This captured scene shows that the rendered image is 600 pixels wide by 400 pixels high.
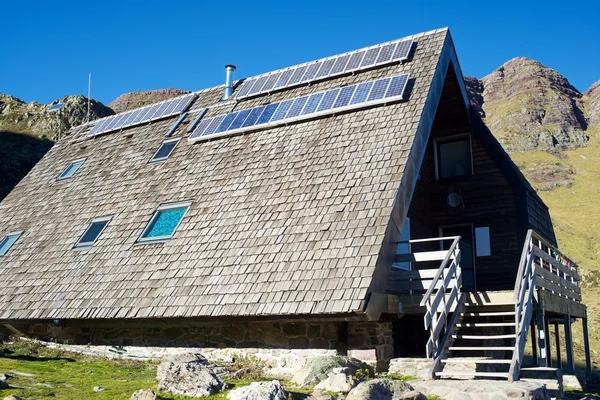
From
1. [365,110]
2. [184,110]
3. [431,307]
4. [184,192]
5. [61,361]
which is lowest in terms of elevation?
[61,361]

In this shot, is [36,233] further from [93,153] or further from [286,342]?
[286,342]

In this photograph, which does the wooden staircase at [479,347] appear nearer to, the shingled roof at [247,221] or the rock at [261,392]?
the shingled roof at [247,221]

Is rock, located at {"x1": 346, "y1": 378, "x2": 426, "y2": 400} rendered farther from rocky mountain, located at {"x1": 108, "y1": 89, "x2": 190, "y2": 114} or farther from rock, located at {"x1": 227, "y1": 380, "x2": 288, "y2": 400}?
rocky mountain, located at {"x1": 108, "y1": 89, "x2": 190, "y2": 114}

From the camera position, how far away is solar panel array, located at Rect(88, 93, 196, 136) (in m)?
18.7

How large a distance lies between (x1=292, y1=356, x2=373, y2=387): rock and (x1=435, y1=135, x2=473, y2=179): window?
25.6 feet

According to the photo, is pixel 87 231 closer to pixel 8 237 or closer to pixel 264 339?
pixel 8 237

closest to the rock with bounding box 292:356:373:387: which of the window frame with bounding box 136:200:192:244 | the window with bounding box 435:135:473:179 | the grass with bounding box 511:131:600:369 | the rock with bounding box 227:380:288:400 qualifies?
the rock with bounding box 227:380:288:400

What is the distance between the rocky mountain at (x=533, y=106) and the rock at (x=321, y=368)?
9343cm

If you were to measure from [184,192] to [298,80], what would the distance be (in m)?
4.50

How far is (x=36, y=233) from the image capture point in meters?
15.9

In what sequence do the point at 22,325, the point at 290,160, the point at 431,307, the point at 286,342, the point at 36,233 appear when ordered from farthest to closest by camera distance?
the point at 36,233 < the point at 22,325 < the point at 290,160 < the point at 286,342 < the point at 431,307

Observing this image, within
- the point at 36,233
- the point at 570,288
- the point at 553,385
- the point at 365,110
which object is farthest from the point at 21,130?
the point at 553,385

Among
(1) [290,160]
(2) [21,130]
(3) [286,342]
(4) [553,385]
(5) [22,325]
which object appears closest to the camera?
(4) [553,385]

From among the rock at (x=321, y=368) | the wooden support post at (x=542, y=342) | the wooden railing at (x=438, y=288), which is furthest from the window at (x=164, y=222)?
the wooden support post at (x=542, y=342)
